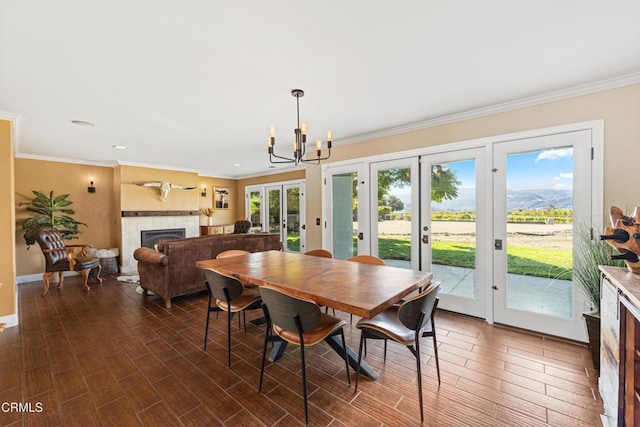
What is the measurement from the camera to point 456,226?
3.24 m

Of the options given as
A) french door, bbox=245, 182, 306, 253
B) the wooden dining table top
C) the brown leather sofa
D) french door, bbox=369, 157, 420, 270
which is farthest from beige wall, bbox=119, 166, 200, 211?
french door, bbox=369, 157, 420, 270

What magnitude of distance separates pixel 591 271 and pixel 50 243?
7.29 m

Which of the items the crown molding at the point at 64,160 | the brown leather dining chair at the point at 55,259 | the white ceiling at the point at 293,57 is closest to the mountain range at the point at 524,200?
the white ceiling at the point at 293,57

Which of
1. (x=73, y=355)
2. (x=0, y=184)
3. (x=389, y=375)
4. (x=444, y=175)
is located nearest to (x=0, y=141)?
(x=0, y=184)

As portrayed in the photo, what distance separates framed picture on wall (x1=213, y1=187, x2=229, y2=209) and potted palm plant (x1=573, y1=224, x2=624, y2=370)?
820cm

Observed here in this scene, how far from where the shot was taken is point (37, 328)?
9.52ft

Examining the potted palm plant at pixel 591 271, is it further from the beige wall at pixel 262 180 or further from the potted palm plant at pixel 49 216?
the potted palm plant at pixel 49 216

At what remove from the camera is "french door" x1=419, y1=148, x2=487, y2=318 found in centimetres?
306

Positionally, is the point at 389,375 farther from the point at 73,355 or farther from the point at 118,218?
the point at 118,218

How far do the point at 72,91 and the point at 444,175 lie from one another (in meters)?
4.22

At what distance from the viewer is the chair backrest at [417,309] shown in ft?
5.11

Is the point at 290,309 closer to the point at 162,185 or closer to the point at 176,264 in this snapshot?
the point at 176,264

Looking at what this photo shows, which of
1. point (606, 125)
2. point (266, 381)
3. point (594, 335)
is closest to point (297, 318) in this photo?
point (266, 381)

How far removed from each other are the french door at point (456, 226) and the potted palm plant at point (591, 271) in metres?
0.80
